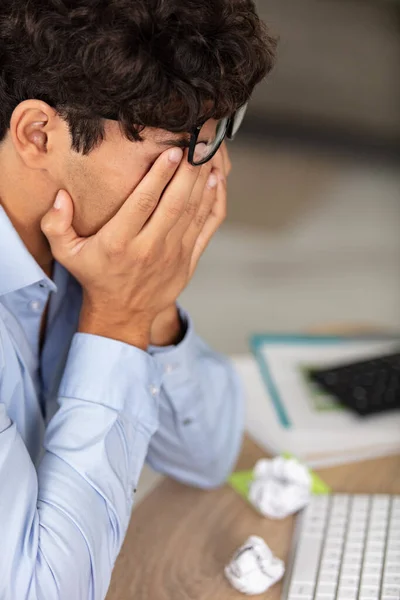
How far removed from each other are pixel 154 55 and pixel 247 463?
26.3 inches

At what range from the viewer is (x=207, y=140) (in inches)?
40.0

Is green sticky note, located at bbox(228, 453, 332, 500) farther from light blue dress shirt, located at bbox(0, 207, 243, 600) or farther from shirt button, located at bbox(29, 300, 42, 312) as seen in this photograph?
shirt button, located at bbox(29, 300, 42, 312)

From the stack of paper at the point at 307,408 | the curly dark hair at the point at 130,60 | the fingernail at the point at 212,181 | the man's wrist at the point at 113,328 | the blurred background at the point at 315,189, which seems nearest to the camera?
the curly dark hair at the point at 130,60

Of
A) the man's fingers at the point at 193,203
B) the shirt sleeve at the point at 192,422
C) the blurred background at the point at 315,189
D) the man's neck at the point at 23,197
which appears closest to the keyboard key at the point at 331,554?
the shirt sleeve at the point at 192,422

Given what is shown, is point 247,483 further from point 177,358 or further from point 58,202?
point 58,202

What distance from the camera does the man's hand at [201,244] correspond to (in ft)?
3.94

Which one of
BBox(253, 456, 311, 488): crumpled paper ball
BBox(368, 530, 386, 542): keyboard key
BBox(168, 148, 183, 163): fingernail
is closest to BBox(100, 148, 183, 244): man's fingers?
BBox(168, 148, 183, 163): fingernail

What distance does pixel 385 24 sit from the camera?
4977 millimetres

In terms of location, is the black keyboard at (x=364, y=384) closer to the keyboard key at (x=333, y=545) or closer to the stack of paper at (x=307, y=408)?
the stack of paper at (x=307, y=408)

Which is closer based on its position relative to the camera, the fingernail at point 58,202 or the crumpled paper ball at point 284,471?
the fingernail at point 58,202

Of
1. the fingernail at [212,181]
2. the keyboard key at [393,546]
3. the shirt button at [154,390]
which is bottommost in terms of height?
the keyboard key at [393,546]

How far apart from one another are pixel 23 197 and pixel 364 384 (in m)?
0.68

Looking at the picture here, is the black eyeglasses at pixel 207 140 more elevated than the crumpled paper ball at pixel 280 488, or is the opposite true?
the black eyeglasses at pixel 207 140

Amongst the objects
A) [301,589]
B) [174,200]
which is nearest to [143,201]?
[174,200]
